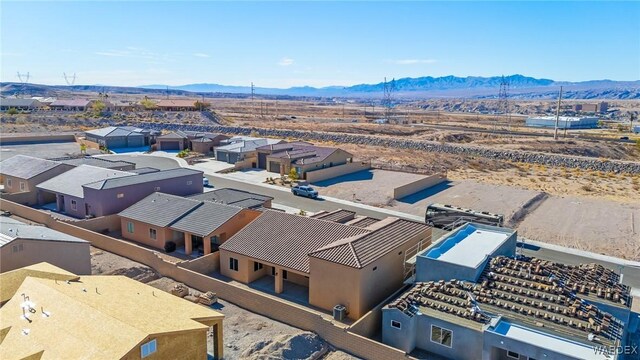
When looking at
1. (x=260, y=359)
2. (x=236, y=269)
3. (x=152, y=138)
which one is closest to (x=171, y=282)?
(x=236, y=269)

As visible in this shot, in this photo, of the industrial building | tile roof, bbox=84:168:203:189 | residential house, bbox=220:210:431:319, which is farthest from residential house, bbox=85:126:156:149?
the industrial building

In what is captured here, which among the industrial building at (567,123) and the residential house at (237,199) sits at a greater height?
the industrial building at (567,123)

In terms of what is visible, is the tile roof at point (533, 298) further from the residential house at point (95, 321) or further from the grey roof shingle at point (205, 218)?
the grey roof shingle at point (205, 218)

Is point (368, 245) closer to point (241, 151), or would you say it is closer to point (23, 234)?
point (23, 234)

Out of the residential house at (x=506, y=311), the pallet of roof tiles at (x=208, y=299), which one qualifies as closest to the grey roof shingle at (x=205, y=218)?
the pallet of roof tiles at (x=208, y=299)

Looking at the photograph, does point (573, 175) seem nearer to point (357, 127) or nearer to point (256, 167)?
point (256, 167)

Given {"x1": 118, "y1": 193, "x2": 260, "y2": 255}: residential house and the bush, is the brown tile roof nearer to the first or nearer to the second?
{"x1": 118, "y1": 193, "x2": 260, "y2": 255}: residential house

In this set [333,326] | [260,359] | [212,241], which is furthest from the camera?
[212,241]
